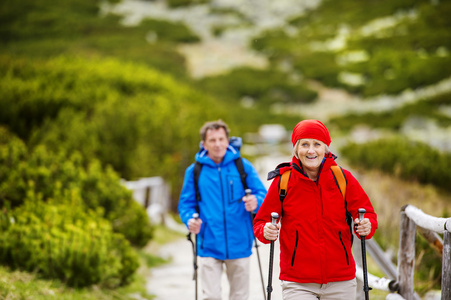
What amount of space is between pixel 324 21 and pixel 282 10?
11452mm

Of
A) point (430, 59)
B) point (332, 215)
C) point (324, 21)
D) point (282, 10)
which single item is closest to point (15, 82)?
point (332, 215)

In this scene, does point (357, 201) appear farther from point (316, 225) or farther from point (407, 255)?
point (407, 255)

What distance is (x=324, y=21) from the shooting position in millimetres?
71125

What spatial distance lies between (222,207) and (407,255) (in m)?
1.42

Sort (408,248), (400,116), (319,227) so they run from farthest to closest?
(400,116), (408,248), (319,227)

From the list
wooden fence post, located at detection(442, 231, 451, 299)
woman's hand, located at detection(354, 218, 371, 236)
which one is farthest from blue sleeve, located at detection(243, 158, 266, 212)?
wooden fence post, located at detection(442, 231, 451, 299)

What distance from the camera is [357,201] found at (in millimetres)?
3037

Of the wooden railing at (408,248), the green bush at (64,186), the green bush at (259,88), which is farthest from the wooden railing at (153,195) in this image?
the green bush at (259,88)

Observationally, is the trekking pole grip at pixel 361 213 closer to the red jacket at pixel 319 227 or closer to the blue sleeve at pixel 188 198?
the red jacket at pixel 319 227

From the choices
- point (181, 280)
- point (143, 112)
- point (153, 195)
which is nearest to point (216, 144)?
Result: point (181, 280)

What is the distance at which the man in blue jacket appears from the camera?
4.04 metres

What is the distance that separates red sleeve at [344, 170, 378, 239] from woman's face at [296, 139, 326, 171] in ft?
0.71

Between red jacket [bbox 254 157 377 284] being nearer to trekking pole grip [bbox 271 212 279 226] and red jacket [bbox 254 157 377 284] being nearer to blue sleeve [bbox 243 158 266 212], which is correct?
trekking pole grip [bbox 271 212 279 226]

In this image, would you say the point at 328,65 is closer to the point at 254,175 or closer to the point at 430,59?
the point at 430,59
